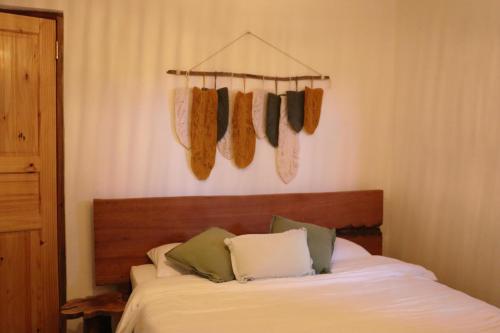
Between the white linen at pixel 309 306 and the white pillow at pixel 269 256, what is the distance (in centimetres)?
5

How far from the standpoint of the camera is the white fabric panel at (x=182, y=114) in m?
2.66

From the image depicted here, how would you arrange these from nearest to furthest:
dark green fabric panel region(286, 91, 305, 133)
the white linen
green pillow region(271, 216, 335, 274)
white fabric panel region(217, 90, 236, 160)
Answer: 1. the white linen
2. green pillow region(271, 216, 335, 274)
3. white fabric panel region(217, 90, 236, 160)
4. dark green fabric panel region(286, 91, 305, 133)

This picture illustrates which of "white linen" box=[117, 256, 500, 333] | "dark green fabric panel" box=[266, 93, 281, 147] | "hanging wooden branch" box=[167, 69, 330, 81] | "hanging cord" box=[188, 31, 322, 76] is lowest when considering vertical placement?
"white linen" box=[117, 256, 500, 333]

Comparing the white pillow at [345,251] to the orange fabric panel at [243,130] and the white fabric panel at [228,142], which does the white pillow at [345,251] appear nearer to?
the orange fabric panel at [243,130]

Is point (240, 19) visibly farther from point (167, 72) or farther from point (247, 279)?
point (247, 279)

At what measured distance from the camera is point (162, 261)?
2.35m

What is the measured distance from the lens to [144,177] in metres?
2.64

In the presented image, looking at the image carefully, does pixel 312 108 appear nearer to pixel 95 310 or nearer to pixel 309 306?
pixel 309 306

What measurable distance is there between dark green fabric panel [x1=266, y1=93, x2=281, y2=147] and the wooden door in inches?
53.8

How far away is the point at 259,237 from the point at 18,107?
5.07ft

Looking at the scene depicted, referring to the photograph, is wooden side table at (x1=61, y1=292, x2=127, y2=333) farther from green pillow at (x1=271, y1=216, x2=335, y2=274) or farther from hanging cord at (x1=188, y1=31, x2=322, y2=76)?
hanging cord at (x1=188, y1=31, x2=322, y2=76)

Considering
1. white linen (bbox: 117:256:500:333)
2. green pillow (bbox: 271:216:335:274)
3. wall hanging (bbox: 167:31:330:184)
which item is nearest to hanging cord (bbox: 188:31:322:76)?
wall hanging (bbox: 167:31:330:184)

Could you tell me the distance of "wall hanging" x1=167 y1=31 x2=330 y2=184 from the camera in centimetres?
269

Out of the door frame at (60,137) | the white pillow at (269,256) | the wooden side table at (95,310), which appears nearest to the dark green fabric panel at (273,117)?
the white pillow at (269,256)
